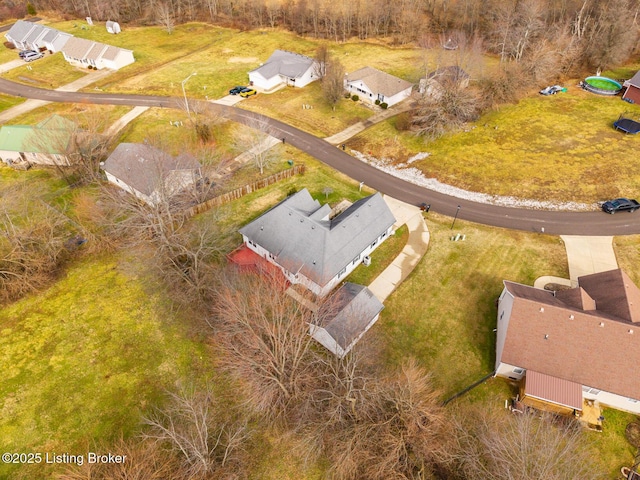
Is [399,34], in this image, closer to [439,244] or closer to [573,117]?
[573,117]

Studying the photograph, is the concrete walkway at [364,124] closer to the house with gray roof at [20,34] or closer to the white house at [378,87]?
the white house at [378,87]

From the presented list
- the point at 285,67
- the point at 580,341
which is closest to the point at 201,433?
the point at 580,341

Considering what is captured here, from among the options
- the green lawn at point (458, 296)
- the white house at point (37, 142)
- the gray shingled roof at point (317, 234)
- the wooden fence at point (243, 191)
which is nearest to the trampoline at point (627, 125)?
the green lawn at point (458, 296)

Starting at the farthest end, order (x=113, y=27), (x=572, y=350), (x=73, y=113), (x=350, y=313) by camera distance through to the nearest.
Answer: (x=113, y=27)
(x=73, y=113)
(x=350, y=313)
(x=572, y=350)

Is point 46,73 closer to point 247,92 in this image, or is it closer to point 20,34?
point 20,34

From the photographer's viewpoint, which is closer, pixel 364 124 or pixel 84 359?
pixel 84 359

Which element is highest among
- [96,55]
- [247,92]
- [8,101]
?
[96,55]

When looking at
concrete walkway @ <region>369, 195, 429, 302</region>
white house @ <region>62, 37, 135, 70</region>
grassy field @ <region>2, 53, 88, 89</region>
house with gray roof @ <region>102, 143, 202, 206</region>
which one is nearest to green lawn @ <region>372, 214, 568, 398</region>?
concrete walkway @ <region>369, 195, 429, 302</region>
